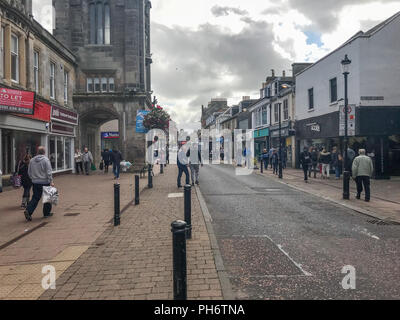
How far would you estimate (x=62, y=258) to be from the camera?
15.7ft

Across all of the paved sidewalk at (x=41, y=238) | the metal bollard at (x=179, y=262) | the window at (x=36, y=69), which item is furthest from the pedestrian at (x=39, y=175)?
Answer: the window at (x=36, y=69)

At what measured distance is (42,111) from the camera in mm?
16375

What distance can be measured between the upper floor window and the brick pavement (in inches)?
805

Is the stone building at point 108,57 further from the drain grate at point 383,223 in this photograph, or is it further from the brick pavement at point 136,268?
the drain grate at point 383,223

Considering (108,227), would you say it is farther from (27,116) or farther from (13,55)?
(13,55)

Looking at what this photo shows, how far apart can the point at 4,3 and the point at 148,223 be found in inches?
499

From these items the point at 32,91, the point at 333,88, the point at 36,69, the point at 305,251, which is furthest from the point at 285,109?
the point at 305,251

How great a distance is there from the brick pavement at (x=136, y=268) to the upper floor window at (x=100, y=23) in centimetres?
2046

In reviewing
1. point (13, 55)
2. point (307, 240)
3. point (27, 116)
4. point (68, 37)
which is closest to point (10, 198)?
point (27, 116)

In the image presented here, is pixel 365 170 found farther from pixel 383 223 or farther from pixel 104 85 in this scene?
pixel 104 85

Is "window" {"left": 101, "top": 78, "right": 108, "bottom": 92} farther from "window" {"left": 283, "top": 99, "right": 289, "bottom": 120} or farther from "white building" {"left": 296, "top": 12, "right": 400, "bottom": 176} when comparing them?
"white building" {"left": 296, "top": 12, "right": 400, "bottom": 176}

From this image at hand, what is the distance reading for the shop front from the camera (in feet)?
59.9

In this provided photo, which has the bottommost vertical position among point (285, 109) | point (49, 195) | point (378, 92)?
point (49, 195)

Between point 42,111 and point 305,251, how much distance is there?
1613 centimetres
